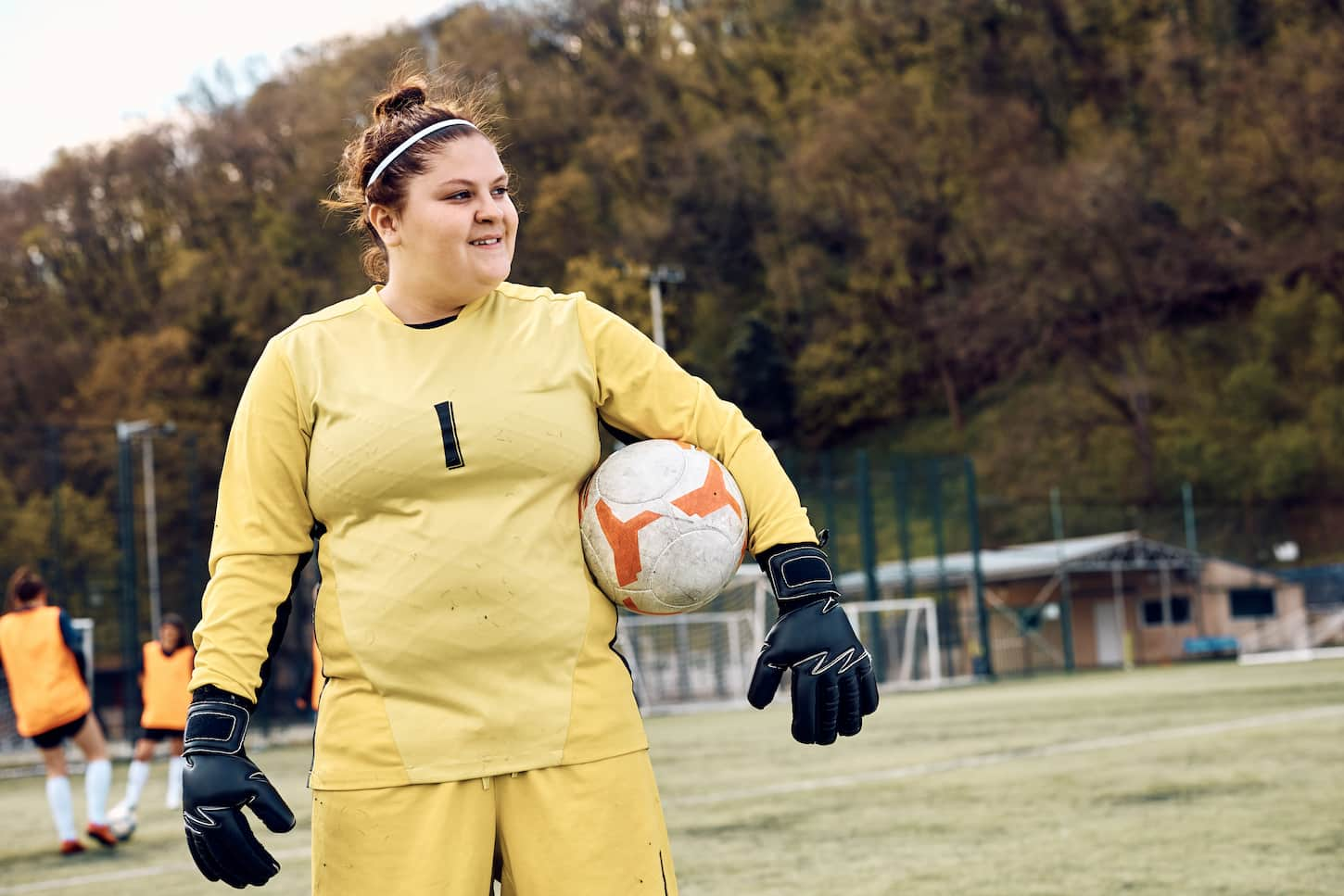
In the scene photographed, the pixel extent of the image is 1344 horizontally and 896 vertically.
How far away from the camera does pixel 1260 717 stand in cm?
1325

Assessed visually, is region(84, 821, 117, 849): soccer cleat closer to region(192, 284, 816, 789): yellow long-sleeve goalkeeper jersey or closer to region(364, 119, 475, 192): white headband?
region(192, 284, 816, 789): yellow long-sleeve goalkeeper jersey

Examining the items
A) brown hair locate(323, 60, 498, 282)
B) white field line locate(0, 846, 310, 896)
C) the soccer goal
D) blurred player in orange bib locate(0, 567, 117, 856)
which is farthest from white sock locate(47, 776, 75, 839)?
the soccer goal

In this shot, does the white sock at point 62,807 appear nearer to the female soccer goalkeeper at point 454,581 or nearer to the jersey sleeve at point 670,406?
the female soccer goalkeeper at point 454,581

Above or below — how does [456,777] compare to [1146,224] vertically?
below

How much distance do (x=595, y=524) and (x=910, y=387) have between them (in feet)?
191

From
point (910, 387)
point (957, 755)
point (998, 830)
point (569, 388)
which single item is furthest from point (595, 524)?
point (910, 387)

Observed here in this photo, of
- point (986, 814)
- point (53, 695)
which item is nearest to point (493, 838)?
point (986, 814)

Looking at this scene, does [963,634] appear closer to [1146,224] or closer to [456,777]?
[1146,224]

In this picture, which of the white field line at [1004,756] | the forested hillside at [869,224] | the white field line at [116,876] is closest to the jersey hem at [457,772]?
the white field line at [116,876]

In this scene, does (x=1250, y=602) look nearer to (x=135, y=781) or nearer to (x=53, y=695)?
(x=135, y=781)

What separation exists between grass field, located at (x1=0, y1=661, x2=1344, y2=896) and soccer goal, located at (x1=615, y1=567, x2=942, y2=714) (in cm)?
1096

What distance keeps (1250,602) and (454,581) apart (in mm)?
37605

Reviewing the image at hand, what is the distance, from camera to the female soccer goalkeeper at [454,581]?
257 cm

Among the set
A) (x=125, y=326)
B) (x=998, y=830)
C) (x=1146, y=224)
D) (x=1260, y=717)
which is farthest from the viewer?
(x=125, y=326)
